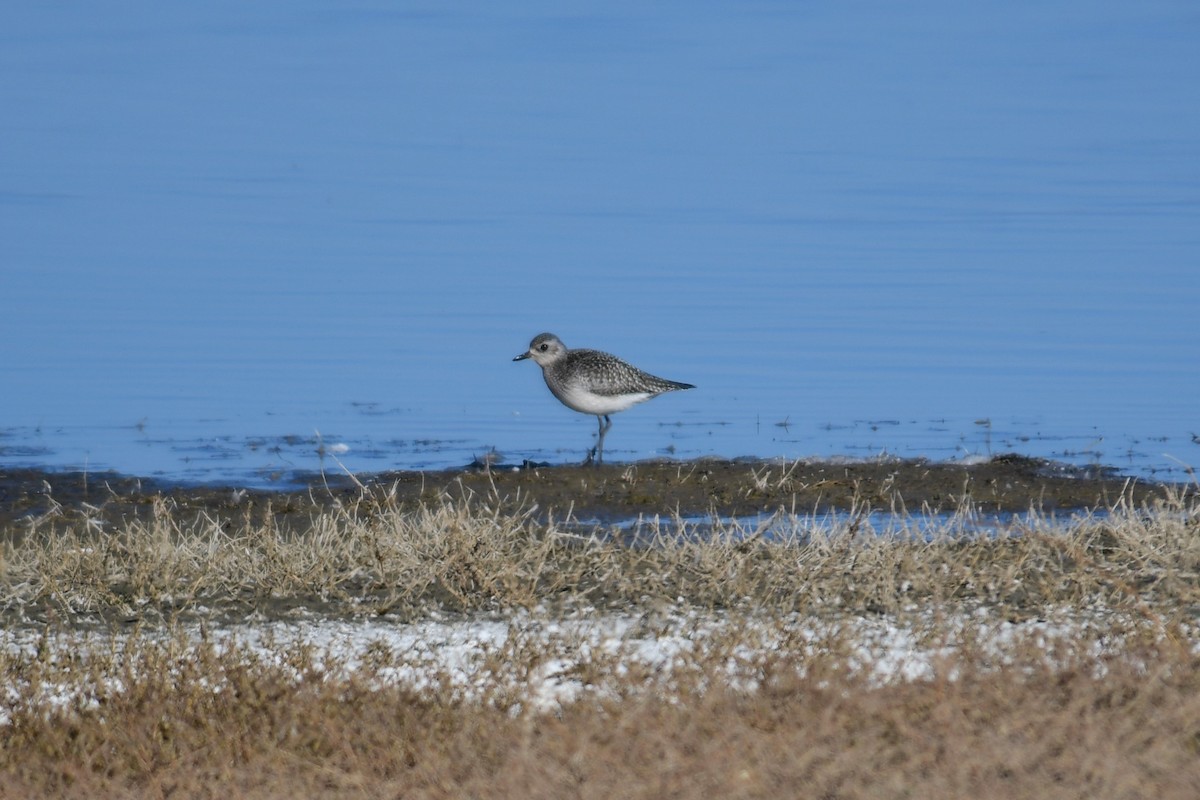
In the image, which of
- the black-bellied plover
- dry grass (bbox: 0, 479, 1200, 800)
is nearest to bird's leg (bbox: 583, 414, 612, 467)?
the black-bellied plover

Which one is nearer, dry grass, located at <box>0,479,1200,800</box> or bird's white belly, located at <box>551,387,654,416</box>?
dry grass, located at <box>0,479,1200,800</box>

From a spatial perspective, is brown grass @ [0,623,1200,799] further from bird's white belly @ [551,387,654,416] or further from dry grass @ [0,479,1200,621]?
bird's white belly @ [551,387,654,416]

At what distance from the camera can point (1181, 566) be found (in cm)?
862

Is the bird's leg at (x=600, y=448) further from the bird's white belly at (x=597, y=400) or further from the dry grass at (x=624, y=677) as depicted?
the dry grass at (x=624, y=677)

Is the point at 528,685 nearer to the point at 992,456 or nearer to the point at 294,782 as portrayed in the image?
→ the point at 294,782

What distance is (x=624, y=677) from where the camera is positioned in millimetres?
6332

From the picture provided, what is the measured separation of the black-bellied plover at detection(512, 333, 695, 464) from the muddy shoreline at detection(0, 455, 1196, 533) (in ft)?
5.67

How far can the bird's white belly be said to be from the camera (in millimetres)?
16000

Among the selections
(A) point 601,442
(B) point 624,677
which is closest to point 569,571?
(B) point 624,677

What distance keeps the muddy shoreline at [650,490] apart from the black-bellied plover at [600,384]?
1.73 m

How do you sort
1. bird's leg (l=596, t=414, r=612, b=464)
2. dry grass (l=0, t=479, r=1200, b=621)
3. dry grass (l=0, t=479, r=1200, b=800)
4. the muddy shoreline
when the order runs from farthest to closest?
bird's leg (l=596, t=414, r=612, b=464) < the muddy shoreline < dry grass (l=0, t=479, r=1200, b=621) < dry grass (l=0, t=479, r=1200, b=800)

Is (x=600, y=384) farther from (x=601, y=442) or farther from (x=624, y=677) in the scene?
(x=624, y=677)

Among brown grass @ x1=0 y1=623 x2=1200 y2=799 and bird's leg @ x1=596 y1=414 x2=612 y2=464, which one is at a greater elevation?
brown grass @ x1=0 y1=623 x2=1200 y2=799

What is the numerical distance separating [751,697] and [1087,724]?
1136 mm
